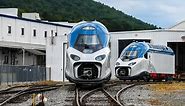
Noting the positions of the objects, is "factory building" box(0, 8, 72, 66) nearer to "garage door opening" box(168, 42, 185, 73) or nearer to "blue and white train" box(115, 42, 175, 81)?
"garage door opening" box(168, 42, 185, 73)

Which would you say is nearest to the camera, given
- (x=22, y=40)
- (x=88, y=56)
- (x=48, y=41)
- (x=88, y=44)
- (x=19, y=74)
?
(x=88, y=56)

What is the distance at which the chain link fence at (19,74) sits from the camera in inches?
1609

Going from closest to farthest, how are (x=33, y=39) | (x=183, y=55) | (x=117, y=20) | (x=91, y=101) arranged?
1. (x=91, y=101)
2. (x=183, y=55)
3. (x=33, y=39)
4. (x=117, y=20)

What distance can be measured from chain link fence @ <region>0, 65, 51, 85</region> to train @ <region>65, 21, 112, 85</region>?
53.7 ft

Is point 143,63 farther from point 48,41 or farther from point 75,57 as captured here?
point 48,41

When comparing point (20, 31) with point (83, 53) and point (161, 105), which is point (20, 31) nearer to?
point (83, 53)

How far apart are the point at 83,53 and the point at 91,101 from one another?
6.36 meters

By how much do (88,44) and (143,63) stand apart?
14.1 metres

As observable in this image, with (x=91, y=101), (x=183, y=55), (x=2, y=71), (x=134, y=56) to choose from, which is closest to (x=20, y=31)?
(x=183, y=55)

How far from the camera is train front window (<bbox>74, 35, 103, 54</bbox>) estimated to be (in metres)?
24.6

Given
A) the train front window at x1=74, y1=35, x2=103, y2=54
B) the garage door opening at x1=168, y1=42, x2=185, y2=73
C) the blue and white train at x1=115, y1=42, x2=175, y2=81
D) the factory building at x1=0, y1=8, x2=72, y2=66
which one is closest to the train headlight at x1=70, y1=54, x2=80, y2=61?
the train front window at x1=74, y1=35, x2=103, y2=54

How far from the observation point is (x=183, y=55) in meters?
59.8

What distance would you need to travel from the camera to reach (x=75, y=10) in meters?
127

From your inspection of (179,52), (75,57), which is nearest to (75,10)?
(179,52)
